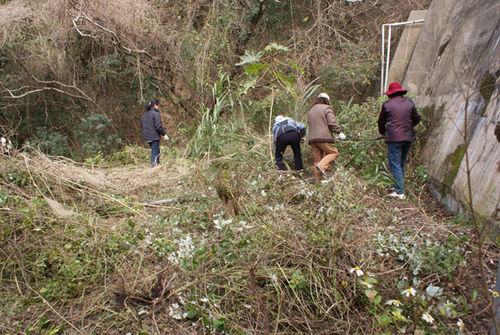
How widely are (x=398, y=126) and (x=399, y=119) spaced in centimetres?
10

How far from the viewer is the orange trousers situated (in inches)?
217

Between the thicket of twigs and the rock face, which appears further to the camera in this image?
the rock face

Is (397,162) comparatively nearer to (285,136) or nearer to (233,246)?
(285,136)

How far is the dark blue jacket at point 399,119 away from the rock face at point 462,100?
0.57 metres

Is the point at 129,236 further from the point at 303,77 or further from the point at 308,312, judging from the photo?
the point at 303,77

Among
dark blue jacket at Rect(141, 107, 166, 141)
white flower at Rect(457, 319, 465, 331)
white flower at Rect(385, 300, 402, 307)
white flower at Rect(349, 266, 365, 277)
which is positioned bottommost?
white flower at Rect(457, 319, 465, 331)

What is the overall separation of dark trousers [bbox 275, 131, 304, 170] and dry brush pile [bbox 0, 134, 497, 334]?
53.4 inches

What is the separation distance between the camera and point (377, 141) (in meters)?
5.72

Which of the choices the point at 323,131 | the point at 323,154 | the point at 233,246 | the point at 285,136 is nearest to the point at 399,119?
the point at 323,131

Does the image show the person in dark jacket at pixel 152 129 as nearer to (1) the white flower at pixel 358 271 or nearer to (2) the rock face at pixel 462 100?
(2) the rock face at pixel 462 100

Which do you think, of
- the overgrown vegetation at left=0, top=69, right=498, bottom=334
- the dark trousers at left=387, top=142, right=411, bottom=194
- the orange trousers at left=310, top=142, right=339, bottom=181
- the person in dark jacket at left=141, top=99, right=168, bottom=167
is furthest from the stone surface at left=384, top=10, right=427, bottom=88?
the person in dark jacket at left=141, top=99, right=168, bottom=167

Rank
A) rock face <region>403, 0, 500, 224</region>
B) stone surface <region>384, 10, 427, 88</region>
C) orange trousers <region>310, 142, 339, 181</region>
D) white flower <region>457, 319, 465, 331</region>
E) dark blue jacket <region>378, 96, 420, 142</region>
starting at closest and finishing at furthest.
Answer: white flower <region>457, 319, 465, 331</region> → rock face <region>403, 0, 500, 224</region> → dark blue jacket <region>378, 96, 420, 142</region> → orange trousers <region>310, 142, 339, 181</region> → stone surface <region>384, 10, 427, 88</region>

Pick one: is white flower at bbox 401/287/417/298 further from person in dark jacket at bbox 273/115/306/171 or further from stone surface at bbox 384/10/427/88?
stone surface at bbox 384/10/427/88

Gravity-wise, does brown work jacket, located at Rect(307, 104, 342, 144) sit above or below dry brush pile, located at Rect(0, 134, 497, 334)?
above
